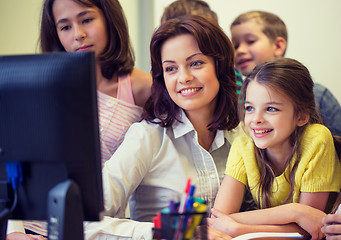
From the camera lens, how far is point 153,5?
3082mm

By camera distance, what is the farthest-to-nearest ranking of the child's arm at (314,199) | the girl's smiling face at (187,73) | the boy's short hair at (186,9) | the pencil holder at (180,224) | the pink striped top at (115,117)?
the boy's short hair at (186,9) → the pink striped top at (115,117) → the girl's smiling face at (187,73) → the child's arm at (314,199) → the pencil holder at (180,224)

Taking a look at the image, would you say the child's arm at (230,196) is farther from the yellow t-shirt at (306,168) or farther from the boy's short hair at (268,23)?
the boy's short hair at (268,23)

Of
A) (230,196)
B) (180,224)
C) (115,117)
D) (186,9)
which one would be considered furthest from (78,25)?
(180,224)

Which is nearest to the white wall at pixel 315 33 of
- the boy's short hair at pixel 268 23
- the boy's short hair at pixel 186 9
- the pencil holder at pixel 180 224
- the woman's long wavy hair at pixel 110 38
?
the boy's short hair at pixel 268 23

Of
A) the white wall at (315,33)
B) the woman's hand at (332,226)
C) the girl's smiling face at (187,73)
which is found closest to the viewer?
the woman's hand at (332,226)

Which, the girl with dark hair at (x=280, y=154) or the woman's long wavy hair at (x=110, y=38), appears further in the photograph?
the woman's long wavy hair at (x=110, y=38)

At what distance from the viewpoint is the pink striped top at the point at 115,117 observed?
5.21 feet

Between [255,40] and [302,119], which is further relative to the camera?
[255,40]

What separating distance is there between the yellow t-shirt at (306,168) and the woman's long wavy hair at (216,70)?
16cm

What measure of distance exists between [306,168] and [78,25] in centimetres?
100

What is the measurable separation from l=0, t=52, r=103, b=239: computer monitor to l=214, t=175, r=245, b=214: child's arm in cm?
61

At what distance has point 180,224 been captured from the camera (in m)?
0.71

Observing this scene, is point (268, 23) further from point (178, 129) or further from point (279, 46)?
point (178, 129)

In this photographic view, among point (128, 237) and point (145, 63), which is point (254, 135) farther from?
point (145, 63)
